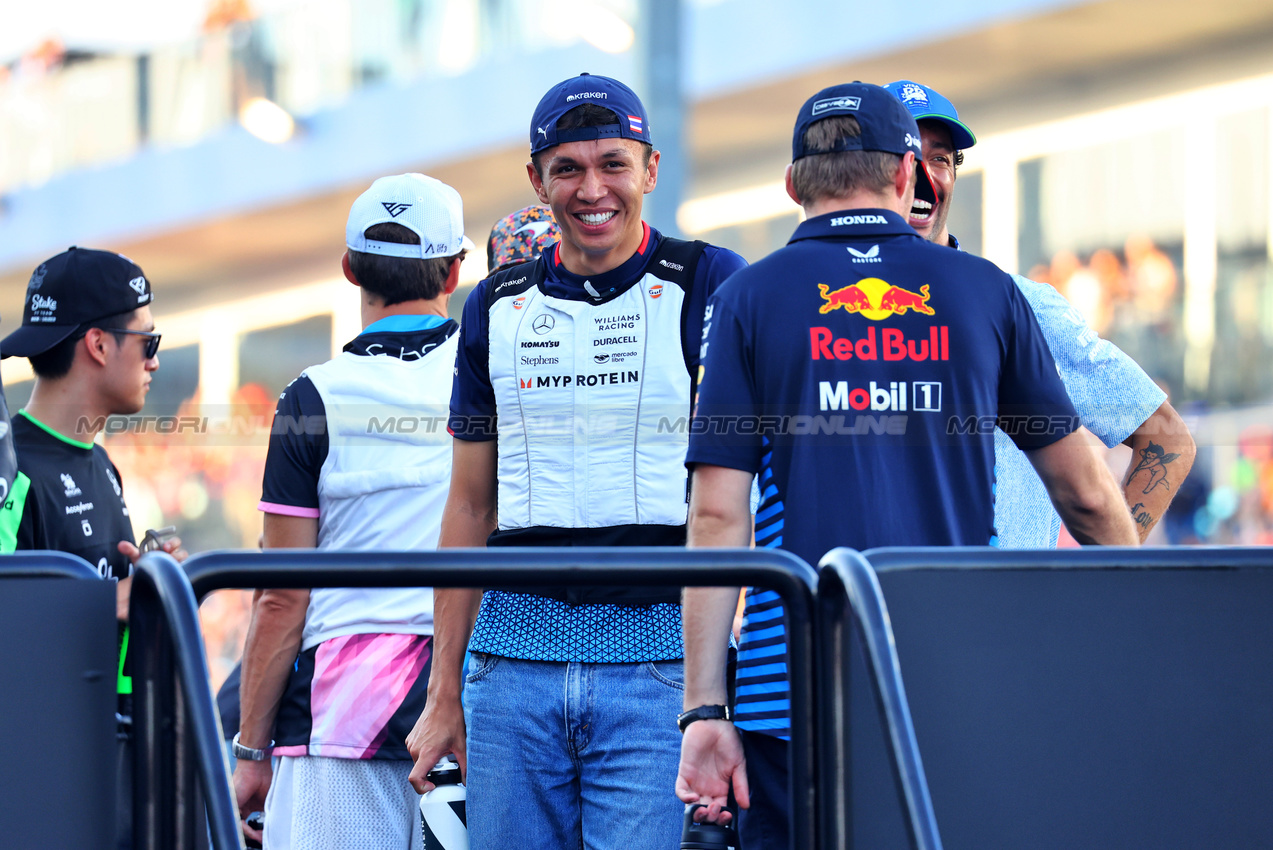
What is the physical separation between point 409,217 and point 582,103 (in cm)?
69

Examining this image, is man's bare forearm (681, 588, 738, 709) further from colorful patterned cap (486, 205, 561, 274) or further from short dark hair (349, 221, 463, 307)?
colorful patterned cap (486, 205, 561, 274)

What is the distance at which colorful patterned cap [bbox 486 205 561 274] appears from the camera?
368 centimetres

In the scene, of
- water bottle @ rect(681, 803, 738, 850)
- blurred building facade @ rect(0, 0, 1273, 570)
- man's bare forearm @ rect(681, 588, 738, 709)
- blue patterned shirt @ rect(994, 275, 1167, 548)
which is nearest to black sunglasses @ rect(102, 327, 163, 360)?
man's bare forearm @ rect(681, 588, 738, 709)

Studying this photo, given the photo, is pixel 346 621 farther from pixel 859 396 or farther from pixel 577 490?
pixel 859 396

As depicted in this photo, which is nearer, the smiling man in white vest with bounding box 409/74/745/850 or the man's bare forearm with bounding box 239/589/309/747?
the smiling man in white vest with bounding box 409/74/745/850

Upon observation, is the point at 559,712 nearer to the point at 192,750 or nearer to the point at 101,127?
the point at 192,750

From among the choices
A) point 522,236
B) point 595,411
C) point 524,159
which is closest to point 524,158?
point 524,159

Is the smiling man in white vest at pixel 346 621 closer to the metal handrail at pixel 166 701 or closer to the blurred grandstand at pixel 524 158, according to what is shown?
the metal handrail at pixel 166 701

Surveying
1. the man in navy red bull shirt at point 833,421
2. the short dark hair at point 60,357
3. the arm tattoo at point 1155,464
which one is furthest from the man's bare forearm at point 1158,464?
the short dark hair at point 60,357

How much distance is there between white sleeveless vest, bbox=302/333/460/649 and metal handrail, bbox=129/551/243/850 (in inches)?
46.1

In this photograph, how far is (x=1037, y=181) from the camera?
14.7 metres

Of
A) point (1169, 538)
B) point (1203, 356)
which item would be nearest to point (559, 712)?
point (1169, 538)

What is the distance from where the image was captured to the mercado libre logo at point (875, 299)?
7.74ft

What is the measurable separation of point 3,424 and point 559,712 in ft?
3.85
